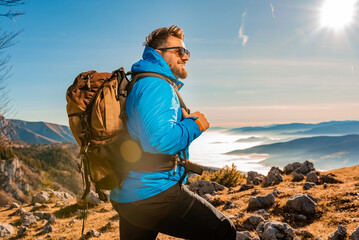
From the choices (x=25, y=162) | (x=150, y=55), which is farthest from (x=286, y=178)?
(x=25, y=162)

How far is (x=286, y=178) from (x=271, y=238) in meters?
5.95

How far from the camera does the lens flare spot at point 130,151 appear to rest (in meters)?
1.89

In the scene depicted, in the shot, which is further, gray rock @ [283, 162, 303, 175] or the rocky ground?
gray rock @ [283, 162, 303, 175]

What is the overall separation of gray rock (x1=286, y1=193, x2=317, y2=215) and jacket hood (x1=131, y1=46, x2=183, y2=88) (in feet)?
14.3

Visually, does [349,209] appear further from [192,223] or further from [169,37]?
[169,37]

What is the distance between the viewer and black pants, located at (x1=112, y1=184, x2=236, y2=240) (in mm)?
1870

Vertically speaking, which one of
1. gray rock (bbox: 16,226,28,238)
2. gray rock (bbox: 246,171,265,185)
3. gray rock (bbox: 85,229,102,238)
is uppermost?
gray rock (bbox: 246,171,265,185)

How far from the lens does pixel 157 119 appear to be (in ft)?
5.65

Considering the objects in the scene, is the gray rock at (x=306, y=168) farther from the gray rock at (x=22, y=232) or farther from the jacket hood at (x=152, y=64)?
the gray rock at (x=22, y=232)

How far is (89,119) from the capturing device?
197 centimetres

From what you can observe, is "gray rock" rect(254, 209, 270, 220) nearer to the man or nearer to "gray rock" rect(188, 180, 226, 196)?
"gray rock" rect(188, 180, 226, 196)

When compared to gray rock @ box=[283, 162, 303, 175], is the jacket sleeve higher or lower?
higher

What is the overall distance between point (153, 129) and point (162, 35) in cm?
103

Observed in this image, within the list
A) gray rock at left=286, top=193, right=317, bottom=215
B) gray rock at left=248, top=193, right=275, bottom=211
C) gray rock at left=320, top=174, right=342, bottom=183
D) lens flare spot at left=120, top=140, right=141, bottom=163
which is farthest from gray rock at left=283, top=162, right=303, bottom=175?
lens flare spot at left=120, top=140, right=141, bottom=163
